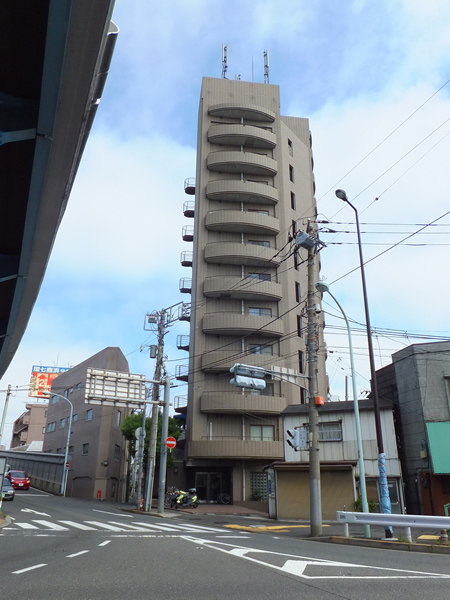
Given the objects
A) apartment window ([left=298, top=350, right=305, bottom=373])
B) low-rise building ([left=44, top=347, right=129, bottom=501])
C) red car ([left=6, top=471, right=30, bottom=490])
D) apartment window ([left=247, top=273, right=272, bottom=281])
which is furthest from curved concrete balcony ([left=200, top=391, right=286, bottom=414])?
red car ([left=6, top=471, right=30, bottom=490])

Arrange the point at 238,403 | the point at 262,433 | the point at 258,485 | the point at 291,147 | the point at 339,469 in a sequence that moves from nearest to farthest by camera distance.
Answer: the point at 339,469 < the point at 258,485 < the point at 238,403 < the point at 262,433 < the point at 291,147

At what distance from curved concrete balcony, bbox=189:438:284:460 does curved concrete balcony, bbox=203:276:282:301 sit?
12.0m

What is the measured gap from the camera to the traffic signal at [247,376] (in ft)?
58.0

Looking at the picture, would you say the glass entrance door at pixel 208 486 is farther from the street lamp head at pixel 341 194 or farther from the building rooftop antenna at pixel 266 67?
the building rooftop antenna at pixel 266 67

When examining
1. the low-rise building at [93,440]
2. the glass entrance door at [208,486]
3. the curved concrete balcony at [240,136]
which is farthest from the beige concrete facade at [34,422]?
the curved concrete balcony at [240,136]

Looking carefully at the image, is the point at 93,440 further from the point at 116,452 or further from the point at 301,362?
the point at 301,362

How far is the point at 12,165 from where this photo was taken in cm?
609

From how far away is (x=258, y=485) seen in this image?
3659 centimetres

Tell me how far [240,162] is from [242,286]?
11.9m

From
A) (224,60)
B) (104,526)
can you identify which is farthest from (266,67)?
(104,526)

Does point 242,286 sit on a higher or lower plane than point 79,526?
higher

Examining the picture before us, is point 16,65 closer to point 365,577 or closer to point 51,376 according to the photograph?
point 365,577

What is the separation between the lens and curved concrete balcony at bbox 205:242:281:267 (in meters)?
41.3

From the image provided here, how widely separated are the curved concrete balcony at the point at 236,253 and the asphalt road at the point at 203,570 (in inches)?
1173
